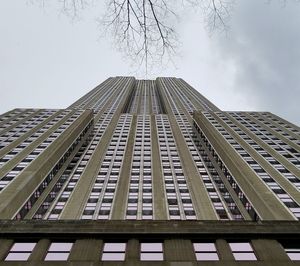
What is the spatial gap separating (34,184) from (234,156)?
33.7 metres

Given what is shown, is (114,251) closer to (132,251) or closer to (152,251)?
(132,251)

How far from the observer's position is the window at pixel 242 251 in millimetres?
20648

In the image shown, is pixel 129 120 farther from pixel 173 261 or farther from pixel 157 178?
pixel 173 261

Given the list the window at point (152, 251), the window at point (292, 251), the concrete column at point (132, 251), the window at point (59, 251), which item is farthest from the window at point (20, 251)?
Result: the window at point (292, 251)

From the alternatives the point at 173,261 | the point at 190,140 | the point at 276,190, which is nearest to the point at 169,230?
the point at 173,261

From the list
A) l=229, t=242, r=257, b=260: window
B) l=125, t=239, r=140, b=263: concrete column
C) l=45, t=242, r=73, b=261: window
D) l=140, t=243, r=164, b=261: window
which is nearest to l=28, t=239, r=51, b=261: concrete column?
l=45, t=242, r=73, b=261: window

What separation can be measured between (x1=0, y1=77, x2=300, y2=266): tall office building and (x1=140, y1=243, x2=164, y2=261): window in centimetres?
6

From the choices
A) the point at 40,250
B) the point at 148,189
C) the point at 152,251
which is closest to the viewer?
the point at 40,250

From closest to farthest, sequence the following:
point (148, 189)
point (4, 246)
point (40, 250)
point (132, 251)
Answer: point (132, 251)
point (40, 250)
point (4, 246)
point (148, 189)

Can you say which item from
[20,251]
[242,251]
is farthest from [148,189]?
[20,251]

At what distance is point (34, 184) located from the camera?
5444 cm

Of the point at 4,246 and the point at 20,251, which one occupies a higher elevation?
the point at 4,246

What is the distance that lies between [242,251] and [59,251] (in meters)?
→ 10.7

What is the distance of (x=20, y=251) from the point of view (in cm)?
2142
